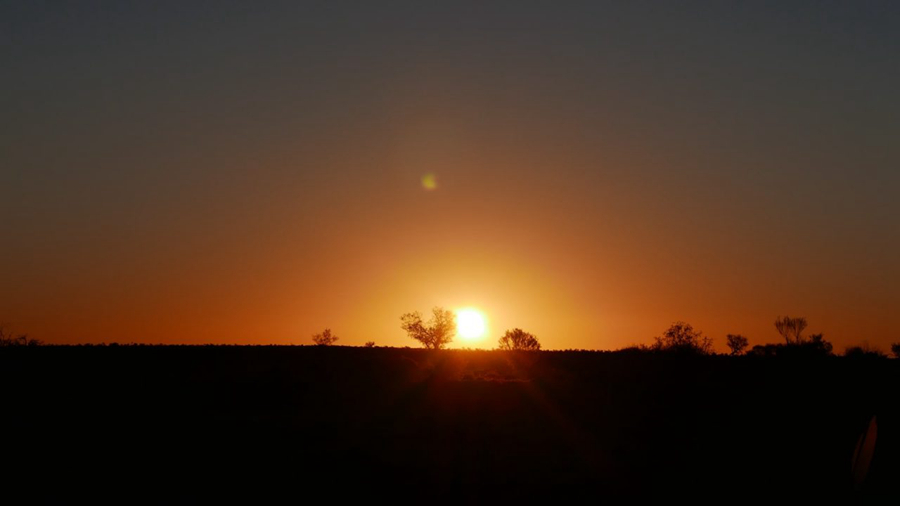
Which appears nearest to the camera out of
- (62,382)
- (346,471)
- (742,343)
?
(346,471)

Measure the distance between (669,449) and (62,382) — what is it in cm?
3549

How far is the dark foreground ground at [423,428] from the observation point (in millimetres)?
24172

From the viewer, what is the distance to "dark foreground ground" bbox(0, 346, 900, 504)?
2417cm

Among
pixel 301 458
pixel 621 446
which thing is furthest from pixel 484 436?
pixel 301 458

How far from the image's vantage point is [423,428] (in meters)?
30.7

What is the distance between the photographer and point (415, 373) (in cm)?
4800

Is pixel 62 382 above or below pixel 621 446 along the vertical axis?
above

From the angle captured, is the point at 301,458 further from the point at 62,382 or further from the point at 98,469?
the point at 62,382

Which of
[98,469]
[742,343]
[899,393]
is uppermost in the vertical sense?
[742,343]

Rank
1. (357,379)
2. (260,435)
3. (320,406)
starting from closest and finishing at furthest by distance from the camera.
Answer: (260,435) < (320,406) < (357,379)

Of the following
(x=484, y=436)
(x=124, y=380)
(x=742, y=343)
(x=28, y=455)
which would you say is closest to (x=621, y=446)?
(x=484, y=436)

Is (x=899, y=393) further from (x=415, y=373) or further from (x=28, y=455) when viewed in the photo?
(x=28, y=455)

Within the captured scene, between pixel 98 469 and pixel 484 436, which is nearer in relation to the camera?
pixel 98 469

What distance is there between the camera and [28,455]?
26.2 metres
